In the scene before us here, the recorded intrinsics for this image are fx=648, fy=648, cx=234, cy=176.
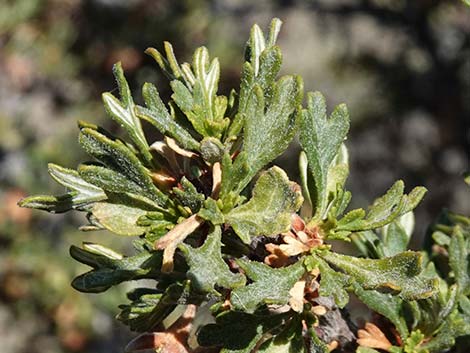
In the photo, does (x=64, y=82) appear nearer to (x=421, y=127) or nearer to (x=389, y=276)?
(x=421, y=127)

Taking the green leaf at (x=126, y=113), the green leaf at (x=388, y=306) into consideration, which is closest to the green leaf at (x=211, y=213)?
the green leaf at (x=126, y=113)

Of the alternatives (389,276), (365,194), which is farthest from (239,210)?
(365,194)

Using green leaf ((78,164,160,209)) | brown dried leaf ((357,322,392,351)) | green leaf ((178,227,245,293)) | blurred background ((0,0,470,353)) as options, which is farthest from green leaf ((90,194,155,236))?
blurred background ((0,0,470,353))

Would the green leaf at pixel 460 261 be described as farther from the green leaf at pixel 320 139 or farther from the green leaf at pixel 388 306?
the green leaf at pixel 320 139

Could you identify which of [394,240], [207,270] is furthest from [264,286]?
[394,240]

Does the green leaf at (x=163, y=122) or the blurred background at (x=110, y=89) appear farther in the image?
the blurred background at (x=110, y=89)

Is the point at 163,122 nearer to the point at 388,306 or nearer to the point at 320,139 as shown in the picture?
the point at 320,139

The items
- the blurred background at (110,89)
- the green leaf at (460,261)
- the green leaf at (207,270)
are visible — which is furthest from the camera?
the blurred background at (110,89)
